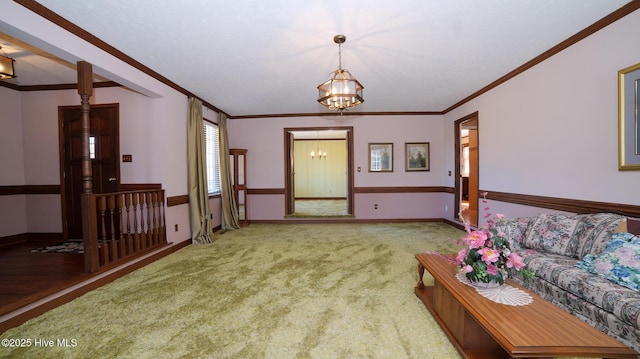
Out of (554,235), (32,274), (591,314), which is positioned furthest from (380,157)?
(32,274)

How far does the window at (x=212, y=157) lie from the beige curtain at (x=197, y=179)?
807 mm

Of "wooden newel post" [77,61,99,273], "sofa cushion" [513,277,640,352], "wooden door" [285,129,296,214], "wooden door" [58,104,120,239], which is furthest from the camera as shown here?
"wooden door" [285,129,296,214]

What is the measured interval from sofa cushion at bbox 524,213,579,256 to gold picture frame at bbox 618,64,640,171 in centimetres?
69

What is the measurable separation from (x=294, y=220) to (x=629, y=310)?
5586 mm

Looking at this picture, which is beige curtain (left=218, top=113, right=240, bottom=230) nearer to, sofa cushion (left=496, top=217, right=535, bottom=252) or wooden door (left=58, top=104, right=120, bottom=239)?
wooden door (left=58, top=104, right=120, bottom=239)

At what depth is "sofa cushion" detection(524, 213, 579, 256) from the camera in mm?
2562

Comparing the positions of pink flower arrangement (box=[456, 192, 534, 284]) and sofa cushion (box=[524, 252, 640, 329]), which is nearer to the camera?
sofa cushion (box=[524, 252, 640, 329])

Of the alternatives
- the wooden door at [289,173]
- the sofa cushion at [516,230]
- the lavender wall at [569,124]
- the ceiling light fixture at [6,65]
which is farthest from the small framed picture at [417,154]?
the ceiling light fixture at [6,65]

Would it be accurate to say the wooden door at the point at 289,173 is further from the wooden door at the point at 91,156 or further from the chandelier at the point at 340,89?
the chandelier at the point at 340,89

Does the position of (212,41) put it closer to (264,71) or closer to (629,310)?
(264,71)

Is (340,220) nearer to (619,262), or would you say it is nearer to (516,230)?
(516,230)

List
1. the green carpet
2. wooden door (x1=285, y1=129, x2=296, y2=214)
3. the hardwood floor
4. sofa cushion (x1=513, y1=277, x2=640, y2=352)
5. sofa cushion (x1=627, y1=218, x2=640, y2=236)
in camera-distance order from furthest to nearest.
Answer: wooden door (x1=285, y1=129, x2=296, y2=214), the hardwood floor, sofa cushion (x1=627, y1=218, x2=640, y2=236), the green carpet, sofa cushion (x1=513, y1=277, x2=640, y2=352)

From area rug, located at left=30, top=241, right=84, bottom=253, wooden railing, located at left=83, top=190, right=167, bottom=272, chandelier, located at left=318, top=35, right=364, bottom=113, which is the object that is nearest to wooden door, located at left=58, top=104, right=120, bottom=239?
area rug, located at left=30, top=241, right=84, bottom=253

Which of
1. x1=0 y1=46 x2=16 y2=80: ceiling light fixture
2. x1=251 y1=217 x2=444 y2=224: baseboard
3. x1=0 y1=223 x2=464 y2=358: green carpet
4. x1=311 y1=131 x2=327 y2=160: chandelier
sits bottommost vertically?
x1=0 y1=223 x2=464 y2=358: green carpet
